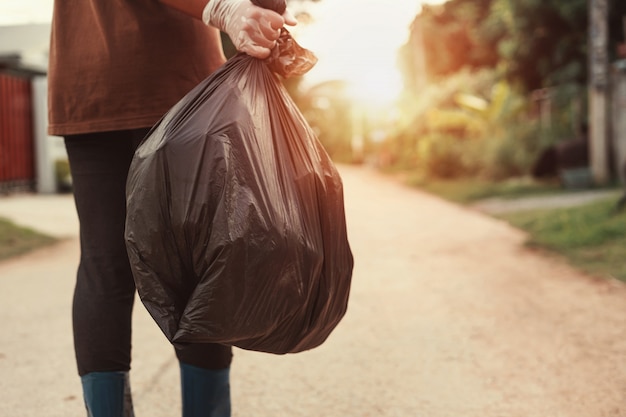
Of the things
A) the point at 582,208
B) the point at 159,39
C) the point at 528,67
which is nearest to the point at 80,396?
the point at 159,39

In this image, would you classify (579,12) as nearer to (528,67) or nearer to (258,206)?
(528,67)

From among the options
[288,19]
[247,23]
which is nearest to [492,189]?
[288,19]

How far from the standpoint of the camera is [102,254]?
6.17ft

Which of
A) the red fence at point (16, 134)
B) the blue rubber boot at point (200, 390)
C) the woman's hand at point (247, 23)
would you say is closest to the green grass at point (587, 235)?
the blue rubber boot at point (200, 390)

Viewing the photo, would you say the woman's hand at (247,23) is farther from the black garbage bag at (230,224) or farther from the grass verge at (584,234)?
the grass verge at (584,234)

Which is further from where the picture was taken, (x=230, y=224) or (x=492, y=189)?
(x=492, y=189)

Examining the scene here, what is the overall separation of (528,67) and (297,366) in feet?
52.2

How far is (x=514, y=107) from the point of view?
15.6m

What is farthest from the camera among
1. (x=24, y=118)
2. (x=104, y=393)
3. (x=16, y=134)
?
(x=24, y=118)

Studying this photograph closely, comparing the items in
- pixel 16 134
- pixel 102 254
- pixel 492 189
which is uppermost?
pixel 16 134

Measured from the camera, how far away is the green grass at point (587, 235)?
5473 millimetres

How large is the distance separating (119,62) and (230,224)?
564 mm

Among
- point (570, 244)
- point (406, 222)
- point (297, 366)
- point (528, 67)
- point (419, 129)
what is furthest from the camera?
point (419, 129)

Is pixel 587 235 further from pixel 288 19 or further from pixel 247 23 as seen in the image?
pixel 247 23
